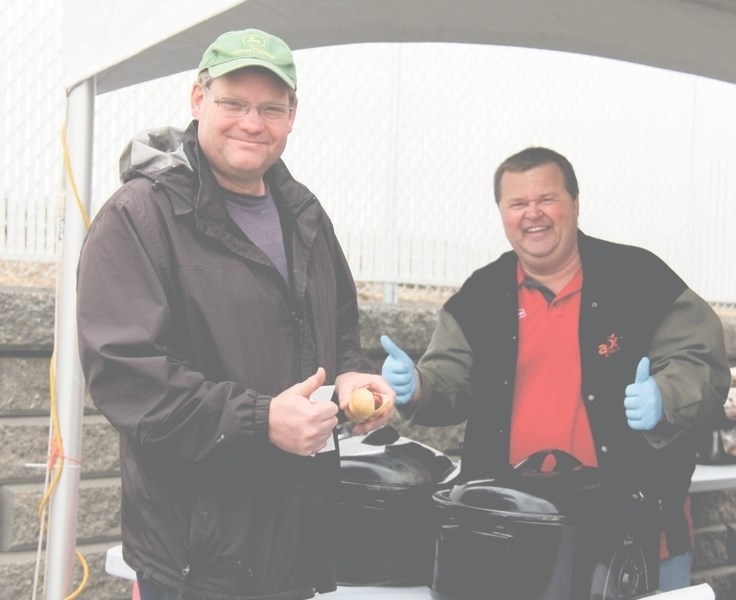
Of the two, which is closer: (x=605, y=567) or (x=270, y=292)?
(x=270, y=292)

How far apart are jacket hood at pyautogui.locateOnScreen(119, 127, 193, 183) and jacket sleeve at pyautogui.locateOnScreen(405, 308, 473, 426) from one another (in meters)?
0.96

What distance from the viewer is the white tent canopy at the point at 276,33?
2.23 metres

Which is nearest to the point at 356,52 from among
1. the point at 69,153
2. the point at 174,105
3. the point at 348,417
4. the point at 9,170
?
the point at 174,105

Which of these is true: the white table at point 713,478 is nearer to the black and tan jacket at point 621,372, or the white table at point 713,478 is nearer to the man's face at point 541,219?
the black and tan jacket at point 621,372

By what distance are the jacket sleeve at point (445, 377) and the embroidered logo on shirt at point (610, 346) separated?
0.43 m

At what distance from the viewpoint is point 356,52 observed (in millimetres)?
4613

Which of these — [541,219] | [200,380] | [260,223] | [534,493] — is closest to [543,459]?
[534,493]

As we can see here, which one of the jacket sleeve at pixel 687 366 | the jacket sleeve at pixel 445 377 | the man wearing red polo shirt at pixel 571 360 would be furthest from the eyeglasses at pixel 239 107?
the jacket sleeve at pixel 687 366

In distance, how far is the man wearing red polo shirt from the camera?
275 centimetres

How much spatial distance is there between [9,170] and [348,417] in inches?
86.3

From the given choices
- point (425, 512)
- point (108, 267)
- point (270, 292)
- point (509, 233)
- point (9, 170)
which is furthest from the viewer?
point (9, 170)

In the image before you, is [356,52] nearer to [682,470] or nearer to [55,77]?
[55,77]

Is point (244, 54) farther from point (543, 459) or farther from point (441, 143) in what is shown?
point (441, 143)

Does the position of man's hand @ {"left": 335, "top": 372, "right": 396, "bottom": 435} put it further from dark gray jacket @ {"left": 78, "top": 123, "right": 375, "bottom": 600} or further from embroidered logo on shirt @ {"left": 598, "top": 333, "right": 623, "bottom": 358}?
embroidered logo on shirt @ {"left": 598, "top": 333, "right": 623, "bottom": 358}
